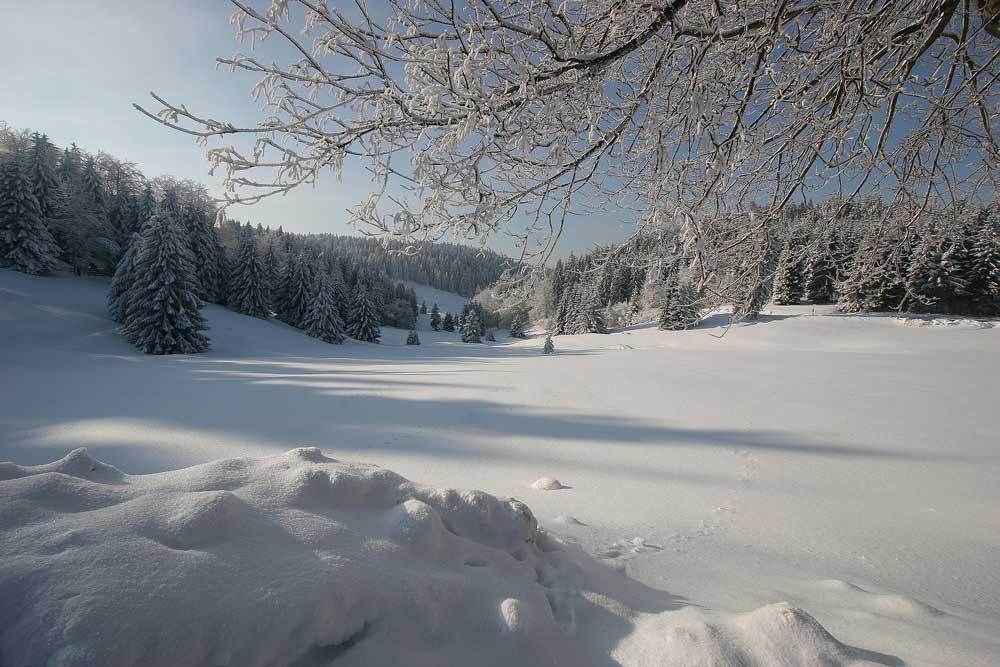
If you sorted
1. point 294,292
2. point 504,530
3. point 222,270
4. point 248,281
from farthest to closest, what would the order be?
point 294,292 → point 222,270 → point 248,281 → point 504,530

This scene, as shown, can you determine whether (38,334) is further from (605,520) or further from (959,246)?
(959,246)

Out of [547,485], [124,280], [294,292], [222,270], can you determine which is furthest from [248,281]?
[547,485]

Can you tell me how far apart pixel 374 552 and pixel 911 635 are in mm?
2088

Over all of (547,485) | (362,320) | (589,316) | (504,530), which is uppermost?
(589,316)

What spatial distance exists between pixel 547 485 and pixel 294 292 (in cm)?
3483

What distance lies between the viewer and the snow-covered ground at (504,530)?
1.03m

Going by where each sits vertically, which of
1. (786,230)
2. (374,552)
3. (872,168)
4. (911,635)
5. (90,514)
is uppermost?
(872,168)

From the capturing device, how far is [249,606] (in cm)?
102

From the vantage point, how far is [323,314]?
2988 cm

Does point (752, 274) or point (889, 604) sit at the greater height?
point (752, 274)

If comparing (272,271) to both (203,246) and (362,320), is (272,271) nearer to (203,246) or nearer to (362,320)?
(203,246)

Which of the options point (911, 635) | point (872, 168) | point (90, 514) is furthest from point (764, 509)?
point (90, 514)

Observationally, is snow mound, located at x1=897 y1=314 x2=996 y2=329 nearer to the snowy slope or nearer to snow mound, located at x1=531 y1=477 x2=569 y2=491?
snow mound, located at x1=531 y1=477 x2=569 y2=491

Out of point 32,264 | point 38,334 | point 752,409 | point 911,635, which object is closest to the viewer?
point 911,635
